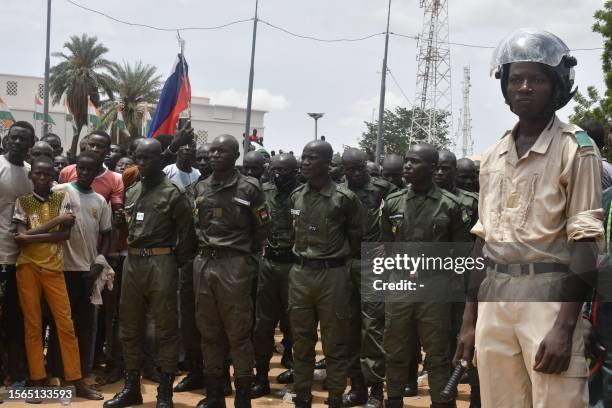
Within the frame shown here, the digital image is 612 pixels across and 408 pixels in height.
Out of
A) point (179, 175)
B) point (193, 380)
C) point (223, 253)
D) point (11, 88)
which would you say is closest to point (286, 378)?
point (193, 380)

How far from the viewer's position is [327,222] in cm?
586

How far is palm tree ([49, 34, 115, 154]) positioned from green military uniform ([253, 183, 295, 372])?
32.8 metres

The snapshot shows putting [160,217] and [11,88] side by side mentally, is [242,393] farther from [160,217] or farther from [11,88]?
[11,88]

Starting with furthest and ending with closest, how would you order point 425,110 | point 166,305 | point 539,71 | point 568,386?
point 425,110
point 166,305
point 539,71
point 568,386

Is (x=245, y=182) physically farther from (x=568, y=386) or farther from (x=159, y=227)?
(x=568, y=386)

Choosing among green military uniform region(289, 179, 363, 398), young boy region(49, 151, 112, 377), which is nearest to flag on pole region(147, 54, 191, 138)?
young boy region(49, 151, 112, 377)

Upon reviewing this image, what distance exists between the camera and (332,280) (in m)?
5.77

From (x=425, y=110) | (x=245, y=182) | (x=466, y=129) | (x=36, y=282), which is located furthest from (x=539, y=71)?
(x=466, y=129)

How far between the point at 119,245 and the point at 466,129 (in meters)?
45.9

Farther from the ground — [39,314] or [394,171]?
[394,171]

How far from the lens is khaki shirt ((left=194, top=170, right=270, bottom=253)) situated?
19.3ft

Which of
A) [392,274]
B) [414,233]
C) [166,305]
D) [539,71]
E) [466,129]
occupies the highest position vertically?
[466,129]

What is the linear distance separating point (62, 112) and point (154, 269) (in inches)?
1814

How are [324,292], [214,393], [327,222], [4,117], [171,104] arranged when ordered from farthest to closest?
[4,117] < [171,104] < [214,393] < [327,222] < [324,292]
